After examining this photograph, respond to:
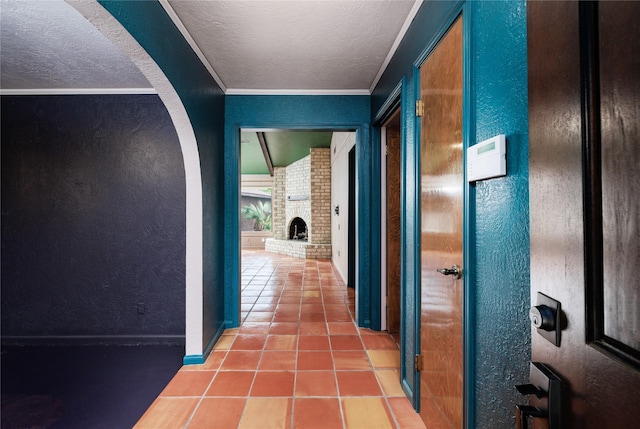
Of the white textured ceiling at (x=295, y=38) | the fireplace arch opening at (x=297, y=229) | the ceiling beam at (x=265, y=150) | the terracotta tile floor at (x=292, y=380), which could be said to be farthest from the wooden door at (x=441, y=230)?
the fireplace arch opening at (x=297, y=229)

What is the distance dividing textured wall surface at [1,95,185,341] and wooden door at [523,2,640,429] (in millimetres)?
3161

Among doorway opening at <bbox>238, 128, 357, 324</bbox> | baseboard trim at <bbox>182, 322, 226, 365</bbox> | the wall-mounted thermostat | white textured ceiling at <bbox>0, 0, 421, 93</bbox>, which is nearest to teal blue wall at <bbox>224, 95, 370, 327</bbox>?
white textured ceiling at <bbox>0, 0, 421, 93</bbox>

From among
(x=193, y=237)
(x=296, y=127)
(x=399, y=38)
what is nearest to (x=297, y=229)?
(x=296, y=127)

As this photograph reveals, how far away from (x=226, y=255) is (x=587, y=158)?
3.21m

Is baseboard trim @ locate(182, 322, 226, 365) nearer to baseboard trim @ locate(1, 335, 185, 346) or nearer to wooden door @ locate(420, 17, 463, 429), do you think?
baseboard trim @ locate(1, 335, 185, 346)

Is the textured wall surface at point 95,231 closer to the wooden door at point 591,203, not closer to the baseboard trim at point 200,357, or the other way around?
the baseboard trim at point 200,357

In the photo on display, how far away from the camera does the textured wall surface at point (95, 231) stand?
124 inches

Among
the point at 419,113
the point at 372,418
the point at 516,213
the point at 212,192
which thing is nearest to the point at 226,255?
the point at 212,192

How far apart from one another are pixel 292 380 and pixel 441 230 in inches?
62.4

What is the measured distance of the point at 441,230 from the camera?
1.61 m

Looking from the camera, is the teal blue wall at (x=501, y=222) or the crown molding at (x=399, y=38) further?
the crown molding at (x=399, y=38)

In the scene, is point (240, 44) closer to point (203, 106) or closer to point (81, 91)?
point (203, 106)

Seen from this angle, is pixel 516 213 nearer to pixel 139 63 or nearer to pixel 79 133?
pixel 139 63

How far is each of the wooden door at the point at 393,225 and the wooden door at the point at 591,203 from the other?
2.55 meters
